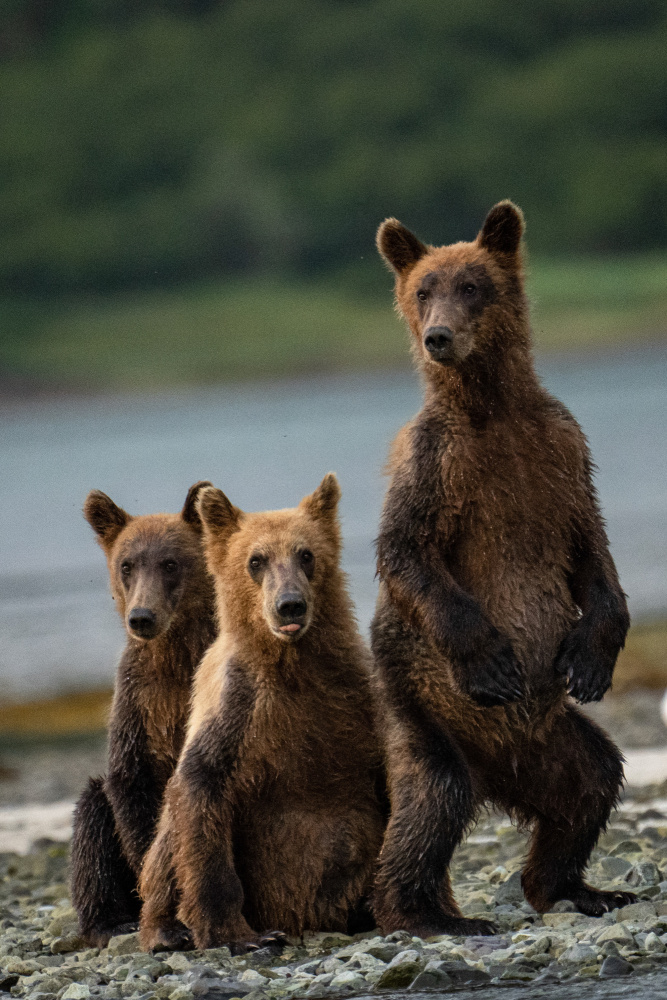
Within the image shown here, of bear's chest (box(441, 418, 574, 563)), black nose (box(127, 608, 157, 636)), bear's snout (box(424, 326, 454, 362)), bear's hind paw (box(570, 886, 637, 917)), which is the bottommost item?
bear's hind paw (box(570, 886, 637, 917))

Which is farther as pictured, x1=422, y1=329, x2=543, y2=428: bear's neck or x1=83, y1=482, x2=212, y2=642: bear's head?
x1=83, y1=482, x2=212, y2=642: bear's head

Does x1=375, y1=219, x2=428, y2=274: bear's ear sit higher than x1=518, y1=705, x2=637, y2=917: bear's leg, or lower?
higher

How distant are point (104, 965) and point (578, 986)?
1829mm

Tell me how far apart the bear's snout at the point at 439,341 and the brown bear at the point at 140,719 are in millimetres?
1208

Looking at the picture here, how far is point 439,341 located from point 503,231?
57 centimetres

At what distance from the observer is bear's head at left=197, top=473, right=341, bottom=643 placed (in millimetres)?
5844

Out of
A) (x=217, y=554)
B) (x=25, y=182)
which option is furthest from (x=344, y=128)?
(x=217, y=554)

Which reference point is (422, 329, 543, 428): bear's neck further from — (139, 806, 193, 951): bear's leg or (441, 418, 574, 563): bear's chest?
(139, 806, 193, 951): bear's leg

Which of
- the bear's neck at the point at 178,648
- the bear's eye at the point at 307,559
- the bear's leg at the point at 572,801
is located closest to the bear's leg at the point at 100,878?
the bear's neck at the point at 178,648

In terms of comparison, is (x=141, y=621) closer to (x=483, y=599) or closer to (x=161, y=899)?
(x=161, y=899)

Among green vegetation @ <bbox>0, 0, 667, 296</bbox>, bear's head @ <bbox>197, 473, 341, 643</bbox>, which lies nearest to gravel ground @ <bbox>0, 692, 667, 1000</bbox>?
bear's head @ <bbox>197, 473, 341, 643</bbox>

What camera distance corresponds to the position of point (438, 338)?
5.72m

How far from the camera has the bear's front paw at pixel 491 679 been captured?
5.76 m

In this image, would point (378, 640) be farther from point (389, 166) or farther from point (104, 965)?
point (389, 166)
